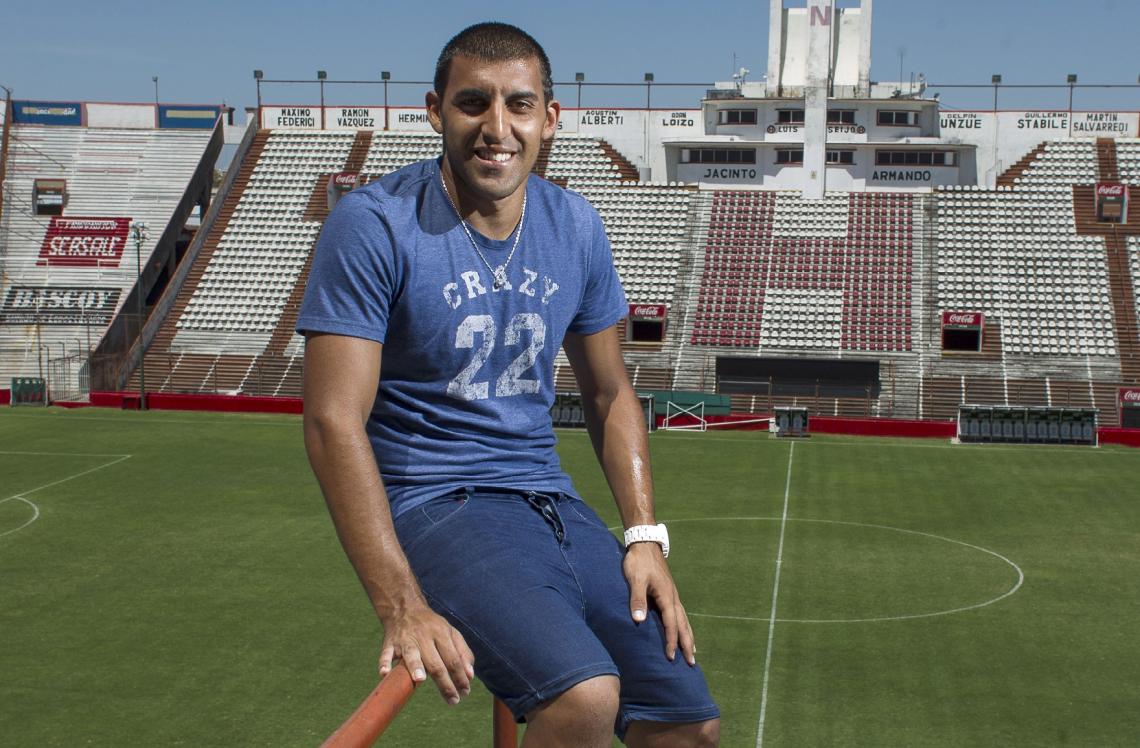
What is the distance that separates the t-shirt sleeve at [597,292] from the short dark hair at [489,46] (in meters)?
0.72

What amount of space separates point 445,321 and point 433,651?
3.79ft

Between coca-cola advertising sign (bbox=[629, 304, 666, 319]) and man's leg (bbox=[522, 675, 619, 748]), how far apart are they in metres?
42.3

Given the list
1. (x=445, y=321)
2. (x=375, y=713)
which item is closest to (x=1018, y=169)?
(x=445, y=321)

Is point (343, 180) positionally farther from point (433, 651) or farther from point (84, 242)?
point (433, 651)

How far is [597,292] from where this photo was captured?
4691 millimetres

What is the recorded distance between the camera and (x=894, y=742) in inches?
534

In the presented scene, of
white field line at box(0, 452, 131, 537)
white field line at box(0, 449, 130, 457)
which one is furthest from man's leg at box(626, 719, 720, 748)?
white field line at box(0, 449, 130, 457)

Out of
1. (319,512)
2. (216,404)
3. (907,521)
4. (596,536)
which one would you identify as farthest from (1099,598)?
(216,404)

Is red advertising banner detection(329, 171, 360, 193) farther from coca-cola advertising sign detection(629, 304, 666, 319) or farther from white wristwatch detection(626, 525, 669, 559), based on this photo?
white wristwatch detection(626, 525, 669, 559)

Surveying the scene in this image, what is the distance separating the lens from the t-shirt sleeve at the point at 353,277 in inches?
152

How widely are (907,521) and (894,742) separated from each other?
457 inches

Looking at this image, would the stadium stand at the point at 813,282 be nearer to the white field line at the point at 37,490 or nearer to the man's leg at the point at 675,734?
the white field line at the point at 37,490

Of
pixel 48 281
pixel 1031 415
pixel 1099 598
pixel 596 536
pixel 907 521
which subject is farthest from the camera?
pixel 48 281

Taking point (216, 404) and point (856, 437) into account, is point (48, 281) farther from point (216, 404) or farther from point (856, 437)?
point (856, 437)
